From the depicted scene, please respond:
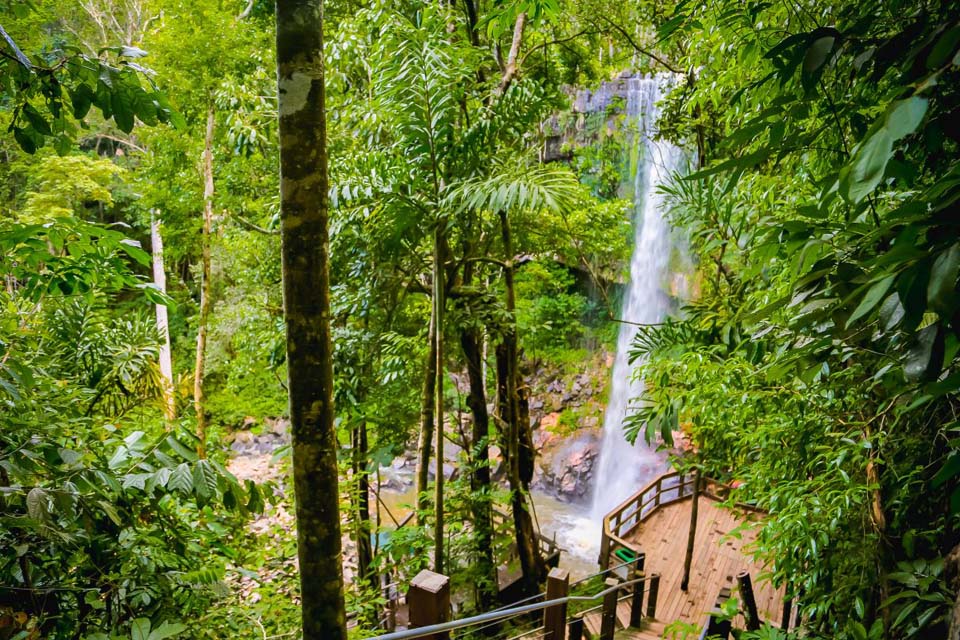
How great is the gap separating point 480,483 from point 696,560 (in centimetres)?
407

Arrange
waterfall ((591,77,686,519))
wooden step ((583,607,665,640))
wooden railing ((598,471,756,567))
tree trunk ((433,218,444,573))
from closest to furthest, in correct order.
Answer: tree trunk ((433,218,444,573))
wooden step ((583,607,665,640))
wooden railing ((598,471,756,567))
waterfall ((591,77,686,519))

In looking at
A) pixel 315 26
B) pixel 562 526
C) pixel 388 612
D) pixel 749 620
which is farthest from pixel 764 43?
pixel 562 526

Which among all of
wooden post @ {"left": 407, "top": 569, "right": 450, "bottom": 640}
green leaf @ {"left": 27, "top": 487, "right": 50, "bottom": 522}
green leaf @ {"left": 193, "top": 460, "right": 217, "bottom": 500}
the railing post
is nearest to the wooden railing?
the railing post

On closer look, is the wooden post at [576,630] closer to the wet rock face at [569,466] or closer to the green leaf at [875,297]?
the green leaf at [875,297]

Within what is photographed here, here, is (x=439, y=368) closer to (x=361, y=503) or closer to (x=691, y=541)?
(x=361, y=503)

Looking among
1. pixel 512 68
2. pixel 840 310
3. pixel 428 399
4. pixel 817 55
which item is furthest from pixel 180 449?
pixel 512 68

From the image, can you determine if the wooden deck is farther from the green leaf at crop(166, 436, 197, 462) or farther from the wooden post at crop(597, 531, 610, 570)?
the green leaf at crop(166, 436, 197, 462)

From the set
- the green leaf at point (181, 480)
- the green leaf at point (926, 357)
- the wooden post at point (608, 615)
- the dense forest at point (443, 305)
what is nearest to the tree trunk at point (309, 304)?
the dense forest at point (443, 305)

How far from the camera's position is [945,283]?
585 millimetres

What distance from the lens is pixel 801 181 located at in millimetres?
2406

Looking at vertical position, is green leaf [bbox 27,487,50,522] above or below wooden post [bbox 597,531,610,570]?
above

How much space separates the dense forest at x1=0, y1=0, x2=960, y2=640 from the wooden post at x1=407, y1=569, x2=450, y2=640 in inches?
24.7

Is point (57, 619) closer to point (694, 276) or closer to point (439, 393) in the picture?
point (439, 393)

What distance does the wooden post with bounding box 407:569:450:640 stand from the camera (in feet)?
6.92
